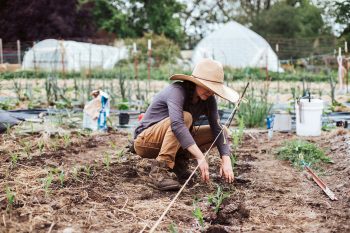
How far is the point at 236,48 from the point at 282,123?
49.9ft

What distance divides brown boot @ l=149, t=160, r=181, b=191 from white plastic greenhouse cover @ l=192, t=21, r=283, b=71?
651 inches

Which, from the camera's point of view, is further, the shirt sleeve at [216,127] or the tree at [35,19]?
the tree at [35,19]

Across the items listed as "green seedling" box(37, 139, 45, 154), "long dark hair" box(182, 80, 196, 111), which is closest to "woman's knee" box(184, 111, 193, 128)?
"long dark hair" box(182, 80, 196, 111)

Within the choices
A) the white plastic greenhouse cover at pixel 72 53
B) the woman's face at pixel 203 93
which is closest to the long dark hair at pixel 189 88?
the woman's face at pixel 203 93

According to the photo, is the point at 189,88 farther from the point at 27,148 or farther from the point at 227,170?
the point at 27,148

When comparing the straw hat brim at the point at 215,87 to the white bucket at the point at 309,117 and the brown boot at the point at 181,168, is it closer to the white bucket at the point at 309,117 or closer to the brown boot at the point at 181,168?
the brown boot at the point at 181,168

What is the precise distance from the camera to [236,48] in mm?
20391

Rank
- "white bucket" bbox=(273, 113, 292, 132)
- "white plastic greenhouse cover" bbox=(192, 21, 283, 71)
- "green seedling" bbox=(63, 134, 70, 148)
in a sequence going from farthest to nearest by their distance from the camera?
"white plastic greenhouse cover" bbox=(192, 21, 283, 71), "white bucket" bbox=(273, 113, 292, 132), "green seedling" bbox=(63, 134, 70, 148)

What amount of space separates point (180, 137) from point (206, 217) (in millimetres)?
570

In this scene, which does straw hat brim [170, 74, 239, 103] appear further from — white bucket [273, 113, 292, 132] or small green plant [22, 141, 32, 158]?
white bucket [273, 113, 292, 132]

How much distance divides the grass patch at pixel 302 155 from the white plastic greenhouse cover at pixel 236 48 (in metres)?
15.3

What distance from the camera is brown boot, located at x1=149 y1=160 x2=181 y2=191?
309 centimetres

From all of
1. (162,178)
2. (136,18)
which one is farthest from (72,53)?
(162,178)

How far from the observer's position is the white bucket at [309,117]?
5184mm
